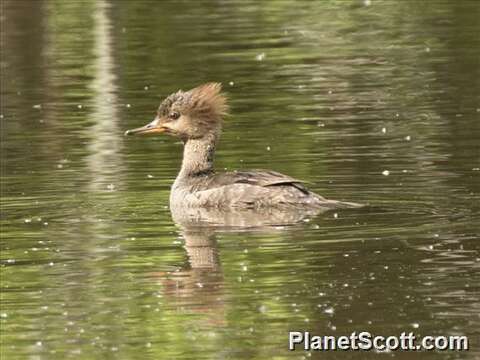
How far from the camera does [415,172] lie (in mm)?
15227

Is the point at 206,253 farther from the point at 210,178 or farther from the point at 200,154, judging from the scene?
the point at 200,154

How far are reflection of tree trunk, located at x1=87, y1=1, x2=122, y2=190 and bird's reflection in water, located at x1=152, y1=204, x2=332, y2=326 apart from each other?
1.50 m

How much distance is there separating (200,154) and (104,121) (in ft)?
14.7

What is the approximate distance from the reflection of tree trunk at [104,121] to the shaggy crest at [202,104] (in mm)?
807

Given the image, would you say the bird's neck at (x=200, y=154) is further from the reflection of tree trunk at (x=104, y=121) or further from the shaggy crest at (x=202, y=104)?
the reflection of tree trunk at (x=104, y=121)

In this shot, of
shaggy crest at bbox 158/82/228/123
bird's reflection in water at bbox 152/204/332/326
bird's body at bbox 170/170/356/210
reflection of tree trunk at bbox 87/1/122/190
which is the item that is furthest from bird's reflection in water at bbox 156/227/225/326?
reflection of tree trunk at bbox 87/1/122/190

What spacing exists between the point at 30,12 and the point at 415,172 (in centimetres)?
1723

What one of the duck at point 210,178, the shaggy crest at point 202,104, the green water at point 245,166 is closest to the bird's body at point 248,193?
the duck at point 210,178

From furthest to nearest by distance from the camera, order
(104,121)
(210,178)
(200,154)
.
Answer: (104,121) → (200,154) → (210,178)

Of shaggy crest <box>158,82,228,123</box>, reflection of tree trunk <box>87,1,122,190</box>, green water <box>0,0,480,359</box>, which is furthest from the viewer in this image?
reflection of tree trunk <box>87,1,122,190</box>

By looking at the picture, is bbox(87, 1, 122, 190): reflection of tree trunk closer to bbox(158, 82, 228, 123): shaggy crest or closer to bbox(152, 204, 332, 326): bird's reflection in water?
bbox(158, 82, 228, 123): shaggy crest

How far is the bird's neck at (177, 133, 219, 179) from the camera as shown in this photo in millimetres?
15172

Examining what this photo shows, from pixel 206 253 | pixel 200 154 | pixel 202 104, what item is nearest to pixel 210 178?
pixel 200 154

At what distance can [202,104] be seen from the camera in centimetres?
1532
